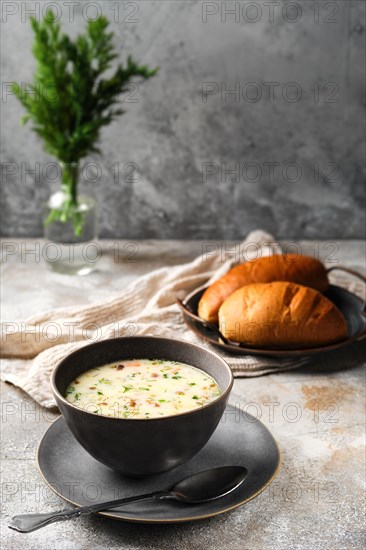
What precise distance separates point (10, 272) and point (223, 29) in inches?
34.3

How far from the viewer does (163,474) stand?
3.03 ft

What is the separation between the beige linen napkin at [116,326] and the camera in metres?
1.29

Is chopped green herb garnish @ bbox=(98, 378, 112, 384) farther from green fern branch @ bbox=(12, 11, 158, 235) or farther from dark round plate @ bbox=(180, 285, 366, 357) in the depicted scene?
green fern branch @ bbox=(12, 11, 158, 235)

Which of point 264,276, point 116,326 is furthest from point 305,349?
point 116,326

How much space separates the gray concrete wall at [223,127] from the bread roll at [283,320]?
33.4 inches

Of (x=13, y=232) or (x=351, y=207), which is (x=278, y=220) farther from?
(x=13, y=232)

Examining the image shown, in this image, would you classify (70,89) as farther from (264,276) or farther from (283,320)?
(283,320)

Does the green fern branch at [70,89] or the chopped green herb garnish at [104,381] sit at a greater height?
the green fern branch at [70,89]

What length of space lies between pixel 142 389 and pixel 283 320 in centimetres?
44

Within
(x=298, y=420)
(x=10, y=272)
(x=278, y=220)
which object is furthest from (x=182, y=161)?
(x=298, y=420)

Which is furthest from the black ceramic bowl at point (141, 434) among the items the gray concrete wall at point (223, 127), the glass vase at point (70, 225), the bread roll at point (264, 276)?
the gray concrete wall at point (223, 127)

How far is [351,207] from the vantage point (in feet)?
7.25

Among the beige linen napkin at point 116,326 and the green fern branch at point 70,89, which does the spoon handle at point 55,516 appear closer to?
the beige linen napkin at point 116,326

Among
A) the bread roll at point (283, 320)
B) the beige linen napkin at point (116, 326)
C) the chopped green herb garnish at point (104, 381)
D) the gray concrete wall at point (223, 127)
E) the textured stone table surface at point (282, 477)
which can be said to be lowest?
the textured stone table surface at point (282, 477)
